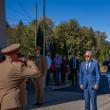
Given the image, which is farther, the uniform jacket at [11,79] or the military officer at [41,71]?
the military officer at [41,71]

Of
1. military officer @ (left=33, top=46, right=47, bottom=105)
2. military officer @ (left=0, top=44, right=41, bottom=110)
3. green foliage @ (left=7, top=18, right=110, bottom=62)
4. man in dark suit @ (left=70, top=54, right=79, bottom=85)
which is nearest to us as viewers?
military officer @ (left=0, top=44, right=41, bottom=110)

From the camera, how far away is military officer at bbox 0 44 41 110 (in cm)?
613

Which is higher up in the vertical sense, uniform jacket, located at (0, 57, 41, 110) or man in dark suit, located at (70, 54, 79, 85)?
man in dark suit, located at (70, 54, 79, 85)

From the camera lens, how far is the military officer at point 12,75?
6.13 metres

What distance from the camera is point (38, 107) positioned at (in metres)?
13.9

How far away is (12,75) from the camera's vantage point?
6.20 metres

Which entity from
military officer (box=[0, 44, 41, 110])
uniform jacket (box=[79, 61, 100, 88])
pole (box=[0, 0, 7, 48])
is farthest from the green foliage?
military officer (box=[0, 44, 41, 110])

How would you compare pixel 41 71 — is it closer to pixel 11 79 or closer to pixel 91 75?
pixel 91 75

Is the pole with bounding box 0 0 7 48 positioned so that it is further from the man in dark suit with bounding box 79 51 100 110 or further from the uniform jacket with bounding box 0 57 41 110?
the uniform jacket with bounding box 0 57 41 110

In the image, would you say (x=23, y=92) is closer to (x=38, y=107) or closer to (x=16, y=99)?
(x=16, y=99)

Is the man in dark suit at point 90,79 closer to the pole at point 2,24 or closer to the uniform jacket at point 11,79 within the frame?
the uniform jacket at point 11,79

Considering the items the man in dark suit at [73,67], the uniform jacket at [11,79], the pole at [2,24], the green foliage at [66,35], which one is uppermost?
the green foliage at [66,35]

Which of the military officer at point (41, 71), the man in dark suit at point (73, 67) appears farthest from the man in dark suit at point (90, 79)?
the man in dark suit at point (73, 67)

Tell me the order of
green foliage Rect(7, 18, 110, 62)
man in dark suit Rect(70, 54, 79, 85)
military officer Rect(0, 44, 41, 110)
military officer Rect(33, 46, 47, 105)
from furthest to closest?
1. green foliage Rect(7, 18, 110, 62)
2. man in dark suit Rect(70, 54, 79, 85)
3. military officer Rect(33, 46, 47, 105)
4. military officer Rect(0, 44, 41, 110)
